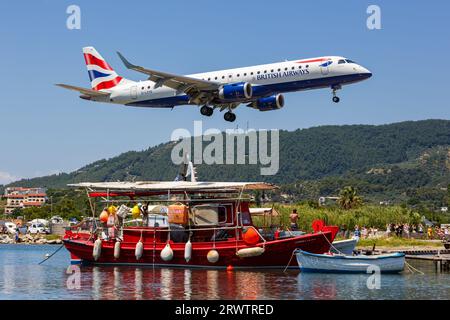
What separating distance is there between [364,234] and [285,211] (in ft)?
28.1

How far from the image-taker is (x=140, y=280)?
38.8 meters

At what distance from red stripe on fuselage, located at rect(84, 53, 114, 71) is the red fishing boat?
2312cm

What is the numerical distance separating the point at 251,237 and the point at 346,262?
494cm

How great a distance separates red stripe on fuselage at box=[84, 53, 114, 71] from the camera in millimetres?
66137

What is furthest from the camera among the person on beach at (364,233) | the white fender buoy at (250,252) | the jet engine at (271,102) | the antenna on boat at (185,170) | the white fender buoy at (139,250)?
the person on beach at (364,233)

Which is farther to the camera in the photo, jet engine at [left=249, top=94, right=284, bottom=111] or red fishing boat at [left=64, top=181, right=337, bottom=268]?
jet engine at [left=249, top=94, right=284, bottom=111]

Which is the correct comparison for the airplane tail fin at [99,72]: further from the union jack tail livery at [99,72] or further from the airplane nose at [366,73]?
the airplane nose at [366,73]

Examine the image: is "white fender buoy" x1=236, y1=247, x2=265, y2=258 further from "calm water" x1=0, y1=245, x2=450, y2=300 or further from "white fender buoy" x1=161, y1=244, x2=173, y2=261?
"white fender buoy" x1=161, y1=244, x2=173, y2=261

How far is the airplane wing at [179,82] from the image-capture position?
5080 centimetres

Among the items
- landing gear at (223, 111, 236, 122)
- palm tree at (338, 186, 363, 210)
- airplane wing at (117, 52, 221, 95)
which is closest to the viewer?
airplane wing at (117, 52, 221, 95)

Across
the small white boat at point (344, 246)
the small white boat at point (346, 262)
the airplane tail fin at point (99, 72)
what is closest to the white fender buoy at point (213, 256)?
the small white boat at point (346, 262)

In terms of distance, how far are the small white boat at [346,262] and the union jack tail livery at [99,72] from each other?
28160 millimetres

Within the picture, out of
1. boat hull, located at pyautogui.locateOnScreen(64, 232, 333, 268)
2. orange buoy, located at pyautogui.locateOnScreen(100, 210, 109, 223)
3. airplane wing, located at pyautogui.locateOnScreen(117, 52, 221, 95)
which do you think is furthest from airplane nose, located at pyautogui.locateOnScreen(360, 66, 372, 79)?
orange buoy, located at pyautogui.locateOnScreen(100, 210, 109, 223)
